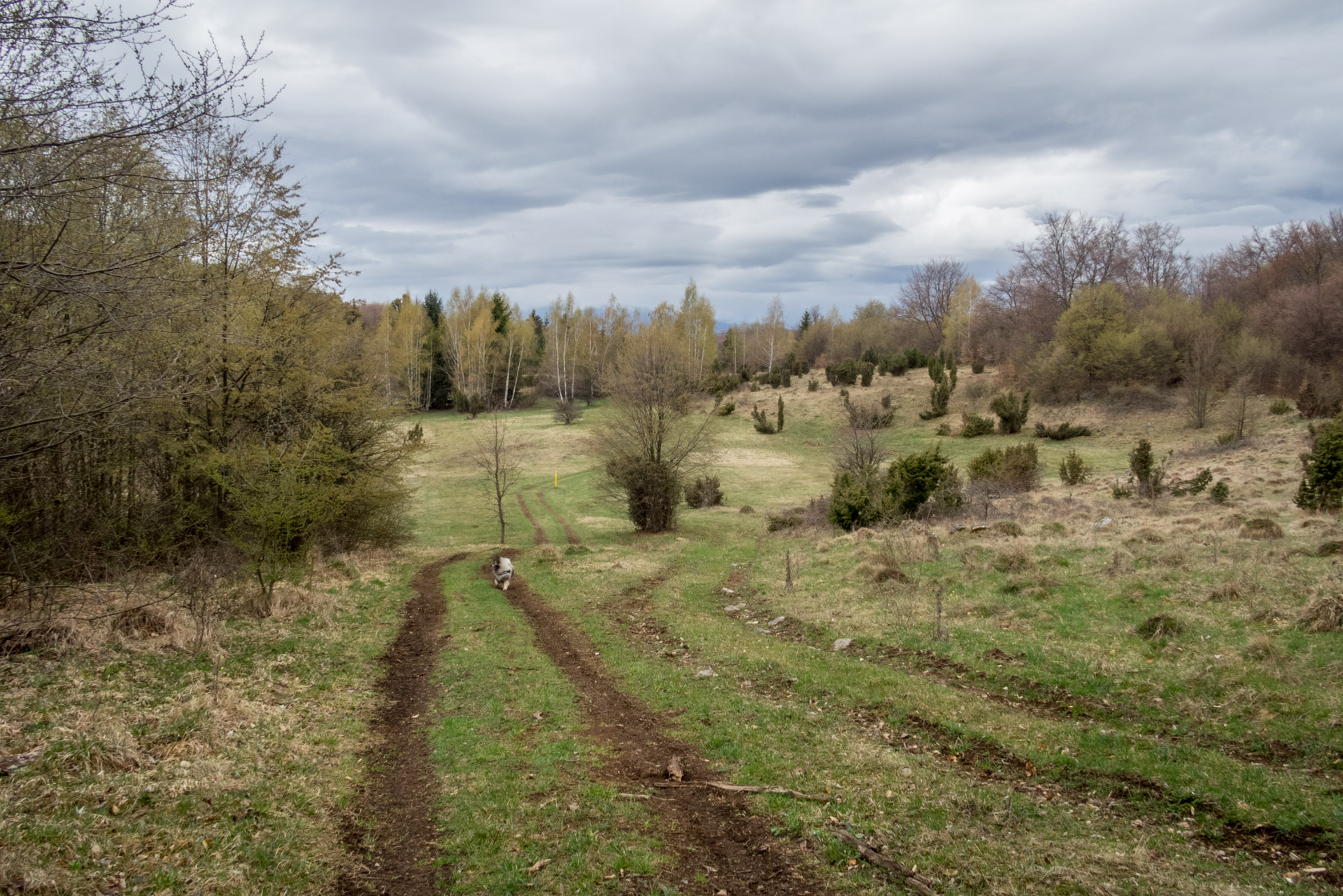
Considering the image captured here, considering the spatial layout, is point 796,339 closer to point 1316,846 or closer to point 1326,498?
point 1326,498

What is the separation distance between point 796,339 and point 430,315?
55858mm

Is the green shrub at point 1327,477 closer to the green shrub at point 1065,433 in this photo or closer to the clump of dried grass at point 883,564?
the clump of dried grass at point 883,564

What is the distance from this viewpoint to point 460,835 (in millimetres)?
6582

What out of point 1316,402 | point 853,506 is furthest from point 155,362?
point 1316,402

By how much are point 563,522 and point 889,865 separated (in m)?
31.1

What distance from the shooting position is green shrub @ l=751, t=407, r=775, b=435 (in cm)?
6041

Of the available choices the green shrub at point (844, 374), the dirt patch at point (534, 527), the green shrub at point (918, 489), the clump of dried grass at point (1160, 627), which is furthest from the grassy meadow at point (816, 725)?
the green shrub at point (844, 374)

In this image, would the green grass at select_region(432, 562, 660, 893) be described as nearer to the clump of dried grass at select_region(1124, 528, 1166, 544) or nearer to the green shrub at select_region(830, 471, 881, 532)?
the clump of dried grass at select_region(1124, 528, 1166, 544)

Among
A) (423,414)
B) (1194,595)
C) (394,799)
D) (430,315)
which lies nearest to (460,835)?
(394,799)

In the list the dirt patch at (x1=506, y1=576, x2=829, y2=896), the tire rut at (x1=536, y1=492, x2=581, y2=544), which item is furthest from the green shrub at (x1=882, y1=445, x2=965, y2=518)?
the dirt patch at (x1=506, y1=576, x2=829, y2=896)

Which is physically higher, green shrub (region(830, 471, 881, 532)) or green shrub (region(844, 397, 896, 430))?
green shrub (region(844, 397, 896, 430))

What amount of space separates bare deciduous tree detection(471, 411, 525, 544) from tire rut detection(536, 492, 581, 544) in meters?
1.91

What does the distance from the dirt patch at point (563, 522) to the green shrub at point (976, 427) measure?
30899 mm

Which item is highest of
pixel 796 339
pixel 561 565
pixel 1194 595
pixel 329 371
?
pixel 796 339
